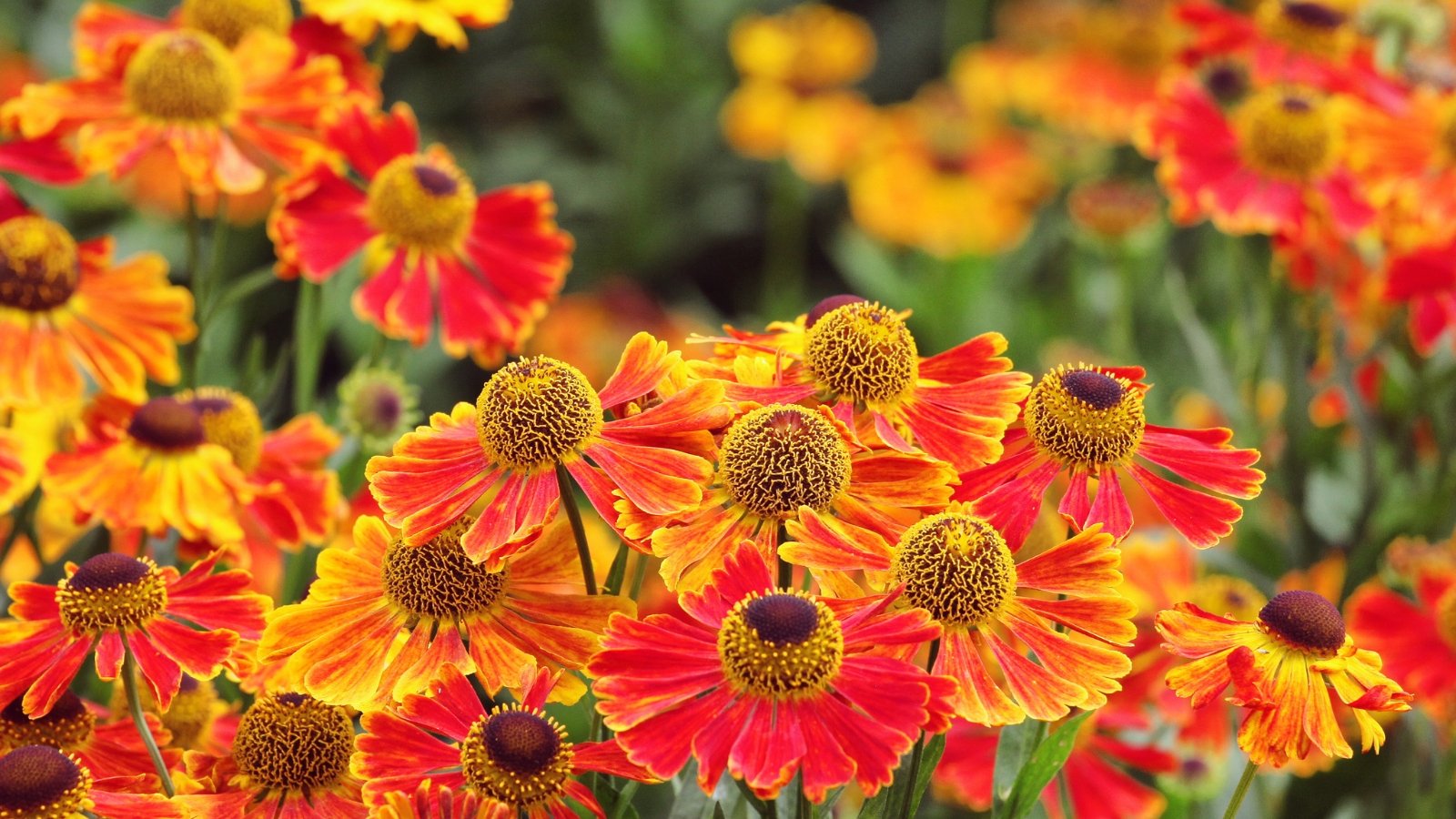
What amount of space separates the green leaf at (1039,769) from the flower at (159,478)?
2.03 ft

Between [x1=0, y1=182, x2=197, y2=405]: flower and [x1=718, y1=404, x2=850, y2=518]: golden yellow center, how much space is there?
2.07ft

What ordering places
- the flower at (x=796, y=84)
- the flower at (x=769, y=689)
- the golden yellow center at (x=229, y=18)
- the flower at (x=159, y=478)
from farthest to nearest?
the flower at (x=796, y=84), the golden yellow center at (x=229, y=18), the flower at (x=159, y=478), the flower at (x=769, y=689)

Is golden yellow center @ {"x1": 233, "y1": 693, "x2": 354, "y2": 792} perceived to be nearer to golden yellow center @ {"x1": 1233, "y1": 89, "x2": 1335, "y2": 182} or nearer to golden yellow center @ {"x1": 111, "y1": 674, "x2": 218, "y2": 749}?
golden yellow center @ {"x1": 111, "y1": 674, "x2": 218, "y2": 749}

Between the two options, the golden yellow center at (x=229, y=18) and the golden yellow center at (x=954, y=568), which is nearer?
the golden yellow center at (x=954, y=568)

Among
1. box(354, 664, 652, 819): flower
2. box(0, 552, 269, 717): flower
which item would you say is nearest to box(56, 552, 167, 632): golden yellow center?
box(0, 552, 269, 717): flower

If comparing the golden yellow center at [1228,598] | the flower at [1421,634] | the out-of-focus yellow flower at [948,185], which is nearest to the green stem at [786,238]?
the out-of-focus yellow flower at [948,185]

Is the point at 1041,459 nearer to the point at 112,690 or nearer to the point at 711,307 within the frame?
the point at 112,690

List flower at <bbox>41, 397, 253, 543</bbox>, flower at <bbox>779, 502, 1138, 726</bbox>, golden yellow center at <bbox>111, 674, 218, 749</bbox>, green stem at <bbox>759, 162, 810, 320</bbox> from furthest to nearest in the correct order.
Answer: green stem at <bbox>759, 162, 810, 320</bbox>
flower at <bbox>41, 397, 253, 543</bbox>
golden yellow center at <bbox>111, 674, 218, 749</bbox>
flower at <bbox>779, 502, 1138, 726</bbox>

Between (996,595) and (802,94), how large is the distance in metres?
2.71

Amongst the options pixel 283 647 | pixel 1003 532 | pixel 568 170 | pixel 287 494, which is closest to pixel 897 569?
pixel 1003 532

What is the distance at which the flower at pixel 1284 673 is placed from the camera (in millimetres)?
859

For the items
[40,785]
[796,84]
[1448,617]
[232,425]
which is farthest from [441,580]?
[796,84]

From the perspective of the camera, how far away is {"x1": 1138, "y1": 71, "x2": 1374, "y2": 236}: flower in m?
1.79

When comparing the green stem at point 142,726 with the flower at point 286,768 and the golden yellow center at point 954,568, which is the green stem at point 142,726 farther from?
the golden yellow center at point 954,568
